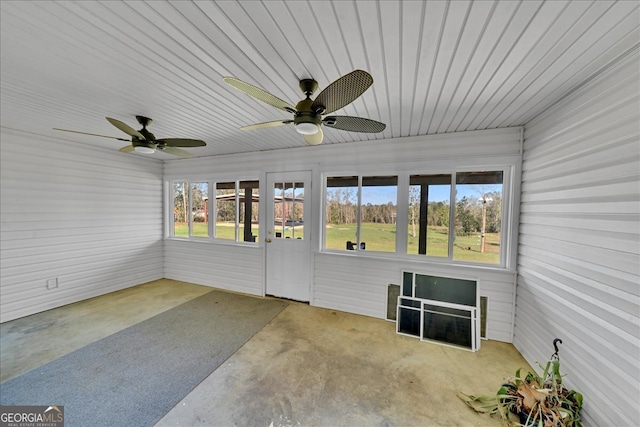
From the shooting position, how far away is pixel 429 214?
3275 millimetres

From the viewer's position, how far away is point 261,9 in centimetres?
119

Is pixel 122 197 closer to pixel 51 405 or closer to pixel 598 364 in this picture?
pixel 51 405

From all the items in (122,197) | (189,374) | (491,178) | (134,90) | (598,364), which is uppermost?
(134,90)

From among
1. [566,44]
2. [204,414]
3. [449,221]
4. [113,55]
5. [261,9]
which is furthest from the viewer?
[449,221]

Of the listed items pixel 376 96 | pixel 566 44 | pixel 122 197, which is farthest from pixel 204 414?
pixel 122 197

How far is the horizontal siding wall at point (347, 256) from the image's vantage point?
9.44 ft

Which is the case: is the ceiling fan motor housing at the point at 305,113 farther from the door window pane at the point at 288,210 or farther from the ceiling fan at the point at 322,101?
the door window pane at the point at 288,210

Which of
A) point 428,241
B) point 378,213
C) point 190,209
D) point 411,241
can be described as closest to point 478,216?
point 428,241

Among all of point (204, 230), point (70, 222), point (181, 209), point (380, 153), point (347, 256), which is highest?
point (380, 153)

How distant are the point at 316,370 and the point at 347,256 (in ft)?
5.37

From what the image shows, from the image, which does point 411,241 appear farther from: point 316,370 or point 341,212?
point 316,370

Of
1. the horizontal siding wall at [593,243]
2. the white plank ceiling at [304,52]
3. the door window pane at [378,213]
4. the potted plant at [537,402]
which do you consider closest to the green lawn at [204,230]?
the door window pane at [378,213]

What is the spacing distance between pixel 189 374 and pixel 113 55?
105 inches

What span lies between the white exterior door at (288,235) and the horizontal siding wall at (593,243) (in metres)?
2.87
